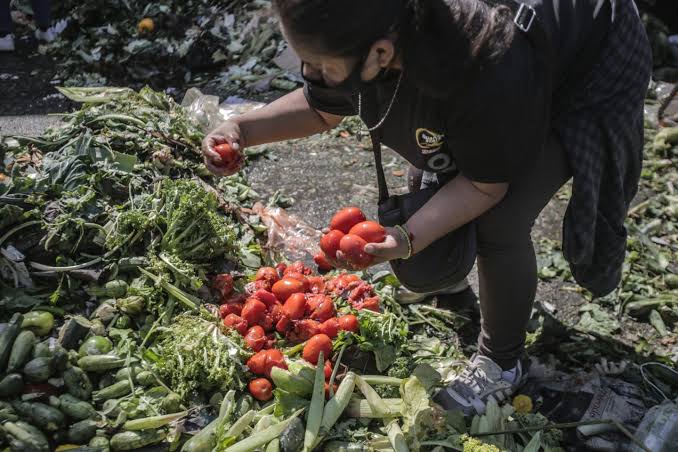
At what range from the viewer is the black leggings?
8.51 feet

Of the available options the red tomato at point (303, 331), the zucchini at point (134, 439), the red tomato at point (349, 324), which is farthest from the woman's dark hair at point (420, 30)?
the zucchini at point (134, 439)

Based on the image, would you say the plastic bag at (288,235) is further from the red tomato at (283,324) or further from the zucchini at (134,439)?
the zucchini at (134,439)

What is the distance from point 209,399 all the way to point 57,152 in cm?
183

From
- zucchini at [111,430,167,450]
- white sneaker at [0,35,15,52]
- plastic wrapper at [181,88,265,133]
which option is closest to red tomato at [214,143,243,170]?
zucchini at [111,430,167,450]

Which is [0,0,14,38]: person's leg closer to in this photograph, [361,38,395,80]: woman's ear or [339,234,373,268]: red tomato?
[339,234,373,268]: red tomato

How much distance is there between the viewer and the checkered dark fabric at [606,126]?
245cm

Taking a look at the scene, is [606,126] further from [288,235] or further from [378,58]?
[288,235]

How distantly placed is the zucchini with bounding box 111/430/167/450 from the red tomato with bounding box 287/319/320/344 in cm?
80

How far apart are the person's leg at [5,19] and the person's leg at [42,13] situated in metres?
0.29

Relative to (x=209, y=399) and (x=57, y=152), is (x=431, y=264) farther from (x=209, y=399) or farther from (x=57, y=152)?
(x=57, y=152)

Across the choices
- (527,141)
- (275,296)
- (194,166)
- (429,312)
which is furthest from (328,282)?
(527,141)

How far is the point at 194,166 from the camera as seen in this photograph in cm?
437

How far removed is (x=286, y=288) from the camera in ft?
11.3

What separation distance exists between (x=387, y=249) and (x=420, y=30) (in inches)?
33.1
